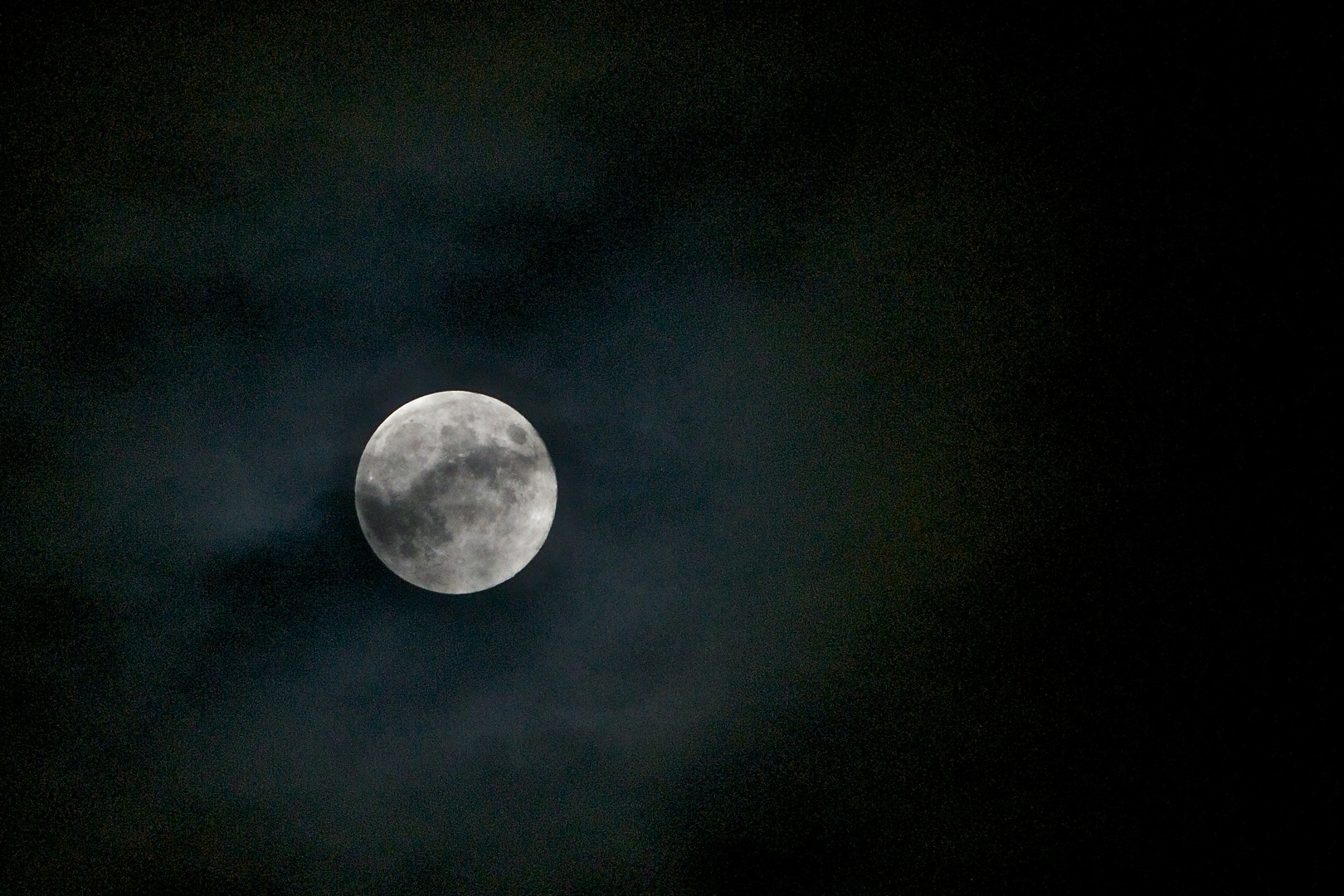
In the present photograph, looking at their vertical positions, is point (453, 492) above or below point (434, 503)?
above

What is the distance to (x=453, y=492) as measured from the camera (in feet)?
34.6

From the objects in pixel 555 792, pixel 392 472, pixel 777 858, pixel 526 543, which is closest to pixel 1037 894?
pixel 777 858

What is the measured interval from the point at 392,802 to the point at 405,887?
54.8 inches

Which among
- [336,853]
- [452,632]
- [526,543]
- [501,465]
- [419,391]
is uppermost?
[419,391]

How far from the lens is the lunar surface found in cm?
1055

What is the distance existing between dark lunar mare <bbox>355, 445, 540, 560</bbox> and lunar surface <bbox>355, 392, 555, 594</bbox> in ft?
0.04

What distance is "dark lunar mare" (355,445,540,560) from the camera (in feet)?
34.5

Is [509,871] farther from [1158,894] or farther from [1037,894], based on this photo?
[1158,894]

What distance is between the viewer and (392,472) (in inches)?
418

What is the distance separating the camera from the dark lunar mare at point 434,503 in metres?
10.5

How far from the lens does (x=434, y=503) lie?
34.5 feet

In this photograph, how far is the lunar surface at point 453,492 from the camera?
415 inches

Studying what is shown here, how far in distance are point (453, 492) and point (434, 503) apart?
0.33 meters

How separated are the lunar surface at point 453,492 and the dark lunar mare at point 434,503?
1 centimetres
